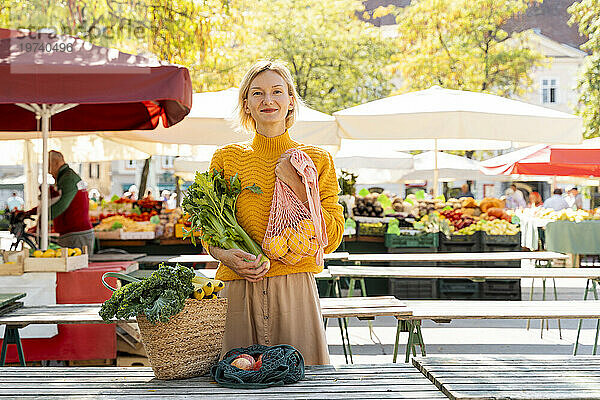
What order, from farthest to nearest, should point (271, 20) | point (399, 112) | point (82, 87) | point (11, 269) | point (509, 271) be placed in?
point (271, 20) → point (399, 112) → point (509, 271) → point (11, 269) → point (82, 87)

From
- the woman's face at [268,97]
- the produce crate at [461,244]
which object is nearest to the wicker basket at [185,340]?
the woman's face at [268,97]

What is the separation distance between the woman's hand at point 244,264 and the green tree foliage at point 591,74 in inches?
891

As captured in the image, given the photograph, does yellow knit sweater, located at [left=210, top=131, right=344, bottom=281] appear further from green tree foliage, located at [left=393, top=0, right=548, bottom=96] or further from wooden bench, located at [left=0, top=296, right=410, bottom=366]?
green tree foliage, located at [left=393, top=0, right=548, bottom=96]

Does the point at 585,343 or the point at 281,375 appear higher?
the point at 281,375

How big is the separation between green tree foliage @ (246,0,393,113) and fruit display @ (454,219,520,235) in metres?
14.7

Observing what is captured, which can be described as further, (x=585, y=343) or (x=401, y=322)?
(x=585, y=343)

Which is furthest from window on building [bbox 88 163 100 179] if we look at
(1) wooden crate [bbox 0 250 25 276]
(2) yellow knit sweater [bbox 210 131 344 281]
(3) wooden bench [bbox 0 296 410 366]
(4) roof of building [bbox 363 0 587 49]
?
(2) yellow knit sweater [bbox 210 131 344 281]

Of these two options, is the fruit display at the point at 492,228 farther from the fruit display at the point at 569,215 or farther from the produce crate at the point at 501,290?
the fruit display at the point at 569,215

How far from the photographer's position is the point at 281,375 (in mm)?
2611

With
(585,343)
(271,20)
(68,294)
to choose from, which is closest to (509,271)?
(585,343)

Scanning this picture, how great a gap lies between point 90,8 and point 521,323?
29.4 feet

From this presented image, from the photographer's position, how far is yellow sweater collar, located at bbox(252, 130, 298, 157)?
3.11m

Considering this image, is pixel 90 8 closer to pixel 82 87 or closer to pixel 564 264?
pixel 82 87

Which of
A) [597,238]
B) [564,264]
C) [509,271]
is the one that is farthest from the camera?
[564,264]
